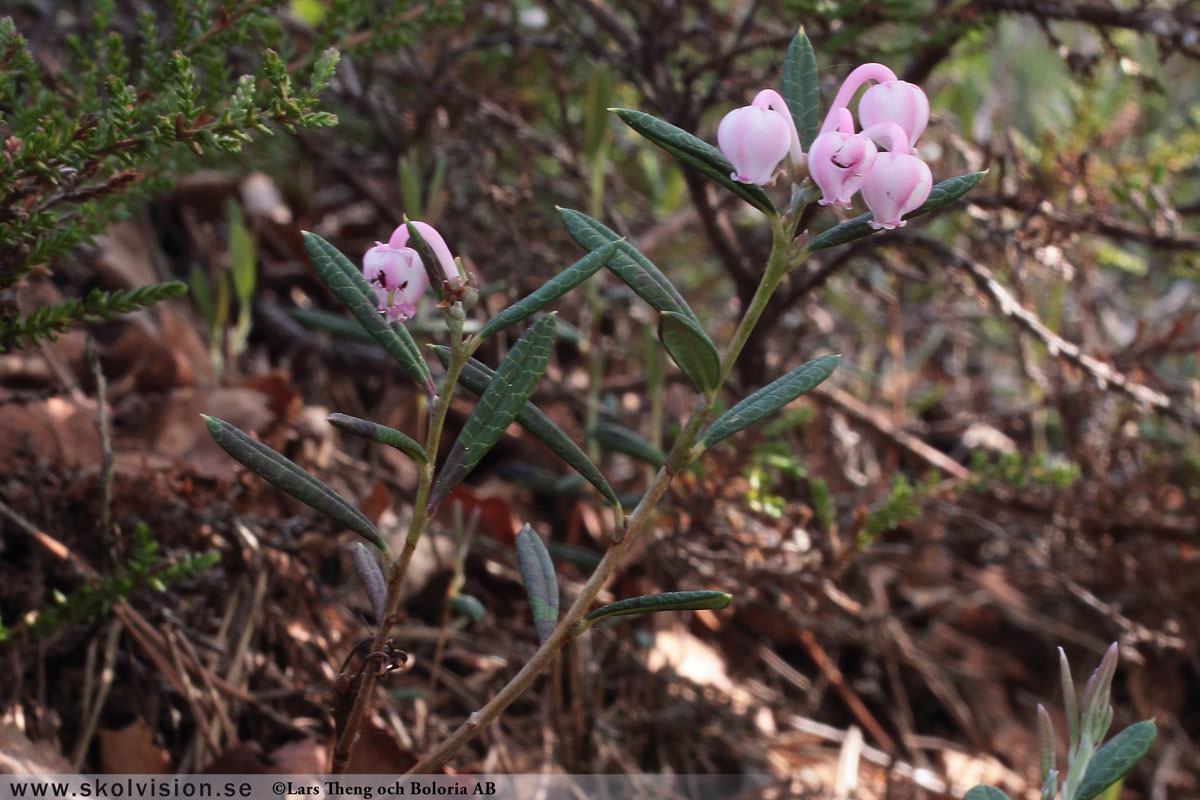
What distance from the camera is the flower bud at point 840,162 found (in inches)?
32.7

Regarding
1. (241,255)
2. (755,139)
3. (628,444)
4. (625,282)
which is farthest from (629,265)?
(241,255)

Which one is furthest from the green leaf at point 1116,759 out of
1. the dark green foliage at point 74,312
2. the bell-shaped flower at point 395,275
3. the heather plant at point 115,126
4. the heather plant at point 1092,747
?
the dark green foliage at point 74,312

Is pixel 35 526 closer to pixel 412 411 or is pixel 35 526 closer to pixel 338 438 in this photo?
pixel 338 438

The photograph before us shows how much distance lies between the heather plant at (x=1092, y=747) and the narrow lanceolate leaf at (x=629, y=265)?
1.90 feet

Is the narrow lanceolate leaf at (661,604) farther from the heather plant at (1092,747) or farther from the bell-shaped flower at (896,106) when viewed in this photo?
the bell-shaped flower at (896,106)

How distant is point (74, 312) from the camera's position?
1.14m

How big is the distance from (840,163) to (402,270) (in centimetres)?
43

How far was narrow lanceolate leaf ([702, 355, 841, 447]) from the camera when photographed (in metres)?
0.98

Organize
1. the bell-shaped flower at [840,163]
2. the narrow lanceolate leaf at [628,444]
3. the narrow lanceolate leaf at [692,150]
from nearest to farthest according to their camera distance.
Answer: the bell-shaped flower at [840,163] → the narrow lanceolate leaf at [692,150] → the narrow lanceolate leaf at [628,444]

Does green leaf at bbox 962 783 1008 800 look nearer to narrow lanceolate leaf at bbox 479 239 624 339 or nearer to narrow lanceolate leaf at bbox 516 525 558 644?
narrow lanceolate leaf at bbox 516 525 558 644

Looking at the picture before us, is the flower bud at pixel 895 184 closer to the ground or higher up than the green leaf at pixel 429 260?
higher up

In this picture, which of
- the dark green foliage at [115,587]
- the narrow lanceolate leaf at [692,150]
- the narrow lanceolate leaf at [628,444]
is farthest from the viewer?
the narrow lanceolate leaf at [628,444]

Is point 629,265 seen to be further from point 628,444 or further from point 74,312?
point 628,444

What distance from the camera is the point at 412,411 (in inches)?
90.1
